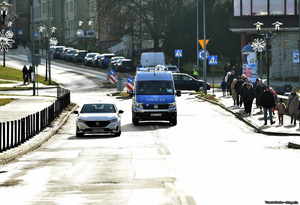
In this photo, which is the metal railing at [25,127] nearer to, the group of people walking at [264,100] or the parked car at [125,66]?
the group of people walking at [264,100]

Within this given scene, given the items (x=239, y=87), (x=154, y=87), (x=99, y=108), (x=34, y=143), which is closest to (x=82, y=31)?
(x=239, y=87)

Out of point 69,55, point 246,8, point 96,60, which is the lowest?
point 96,60

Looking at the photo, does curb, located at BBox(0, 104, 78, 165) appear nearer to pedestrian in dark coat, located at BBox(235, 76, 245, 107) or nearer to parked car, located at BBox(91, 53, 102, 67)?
pedestrian in dark coat, located at BBox(235, 76, 245, 107)

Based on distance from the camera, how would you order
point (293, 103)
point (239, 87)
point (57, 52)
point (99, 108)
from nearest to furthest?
point (99, 108) → point (293, 103) → point (239, 87) → point (57, 52)

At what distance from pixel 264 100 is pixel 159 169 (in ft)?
56.0

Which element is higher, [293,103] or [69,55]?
[69,55]

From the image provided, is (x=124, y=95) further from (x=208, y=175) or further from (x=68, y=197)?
(x=68, y=197)

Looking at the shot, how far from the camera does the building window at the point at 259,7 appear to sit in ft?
342

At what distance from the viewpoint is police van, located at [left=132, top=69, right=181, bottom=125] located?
4134 centimetres

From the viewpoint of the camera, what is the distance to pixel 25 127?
34.1 m

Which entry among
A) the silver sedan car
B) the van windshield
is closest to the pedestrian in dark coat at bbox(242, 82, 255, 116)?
the van windshield

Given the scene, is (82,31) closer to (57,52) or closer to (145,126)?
(57,52)

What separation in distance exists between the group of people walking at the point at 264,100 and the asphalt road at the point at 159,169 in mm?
1332

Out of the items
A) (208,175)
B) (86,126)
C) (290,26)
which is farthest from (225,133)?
(290,26)
